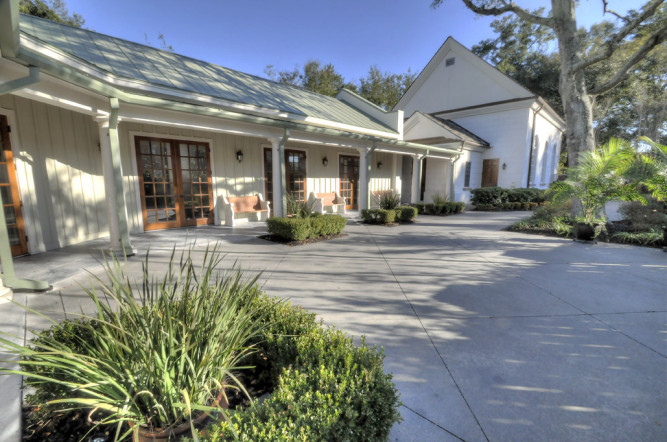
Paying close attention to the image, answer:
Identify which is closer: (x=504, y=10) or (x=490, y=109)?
(x=504, y=10)

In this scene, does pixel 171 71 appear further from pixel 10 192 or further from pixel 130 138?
pixel 10 192

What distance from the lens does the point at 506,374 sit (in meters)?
2.11

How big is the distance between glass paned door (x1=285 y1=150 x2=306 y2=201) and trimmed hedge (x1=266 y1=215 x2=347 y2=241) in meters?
3.02

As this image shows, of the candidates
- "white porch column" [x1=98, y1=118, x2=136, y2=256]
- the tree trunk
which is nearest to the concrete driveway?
"white porch column" [x1=98, y1=118, x2=136, y2=256]

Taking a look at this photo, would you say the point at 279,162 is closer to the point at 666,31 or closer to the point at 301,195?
the point at 301,195

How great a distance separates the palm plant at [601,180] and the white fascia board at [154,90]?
702cm

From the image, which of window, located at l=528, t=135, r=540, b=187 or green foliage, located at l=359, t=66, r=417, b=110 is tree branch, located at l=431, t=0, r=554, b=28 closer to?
window, located at l=528, t=135, r=540, b=187

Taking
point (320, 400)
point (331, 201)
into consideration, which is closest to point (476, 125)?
point (331, 201)

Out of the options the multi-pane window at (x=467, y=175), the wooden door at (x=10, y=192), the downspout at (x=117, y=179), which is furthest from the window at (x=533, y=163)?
the wooden door at (x=10, y=192)

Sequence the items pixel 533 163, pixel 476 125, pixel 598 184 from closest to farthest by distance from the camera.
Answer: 1. pixel 598 184
2. pixel 476 125
3. pixel 533 163

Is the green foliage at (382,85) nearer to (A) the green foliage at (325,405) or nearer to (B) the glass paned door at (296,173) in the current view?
(B) the glass paned door at (296,173)

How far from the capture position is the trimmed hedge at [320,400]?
3.97ft

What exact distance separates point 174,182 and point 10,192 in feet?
9.85

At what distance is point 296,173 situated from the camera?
9898 millimetres
